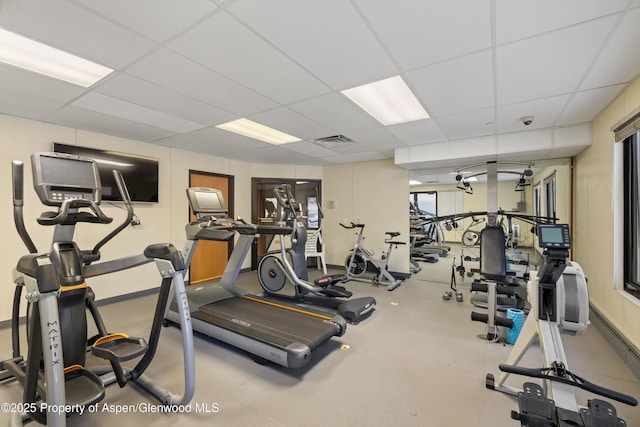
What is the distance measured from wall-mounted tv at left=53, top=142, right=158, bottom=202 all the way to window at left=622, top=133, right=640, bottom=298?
235 inches

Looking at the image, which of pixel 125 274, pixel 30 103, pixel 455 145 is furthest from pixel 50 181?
pixel 455 145

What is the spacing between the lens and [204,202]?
127 inches

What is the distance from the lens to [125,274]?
14.0 ft

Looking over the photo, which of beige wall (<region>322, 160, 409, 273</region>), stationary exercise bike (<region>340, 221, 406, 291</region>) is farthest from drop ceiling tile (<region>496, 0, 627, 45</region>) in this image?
beige wall (<region>322, 160, 409, 273</region>)

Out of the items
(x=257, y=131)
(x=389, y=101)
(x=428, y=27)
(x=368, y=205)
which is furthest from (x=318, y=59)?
(x=368, y=205)

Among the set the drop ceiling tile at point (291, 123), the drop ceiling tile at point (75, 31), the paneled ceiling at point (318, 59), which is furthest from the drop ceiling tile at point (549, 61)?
the drop ceiling tile at point (75, 31)

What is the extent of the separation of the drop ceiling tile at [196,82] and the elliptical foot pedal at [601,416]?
3.10 m

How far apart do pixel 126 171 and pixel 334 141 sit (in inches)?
126

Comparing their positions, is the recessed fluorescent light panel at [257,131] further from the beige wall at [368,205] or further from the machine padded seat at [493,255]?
the machine padded seat at [493,255]

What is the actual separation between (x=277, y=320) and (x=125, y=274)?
288 centimetres

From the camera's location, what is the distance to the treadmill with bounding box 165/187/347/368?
7.93ft

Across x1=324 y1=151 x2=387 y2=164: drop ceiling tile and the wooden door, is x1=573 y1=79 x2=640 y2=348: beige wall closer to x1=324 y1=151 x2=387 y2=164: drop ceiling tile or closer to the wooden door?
x1=324 y1=151 x2=387 y2=164: drop ceiling tile

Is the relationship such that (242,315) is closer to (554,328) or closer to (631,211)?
(554,328)

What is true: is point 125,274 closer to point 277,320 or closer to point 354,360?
point 277,320
